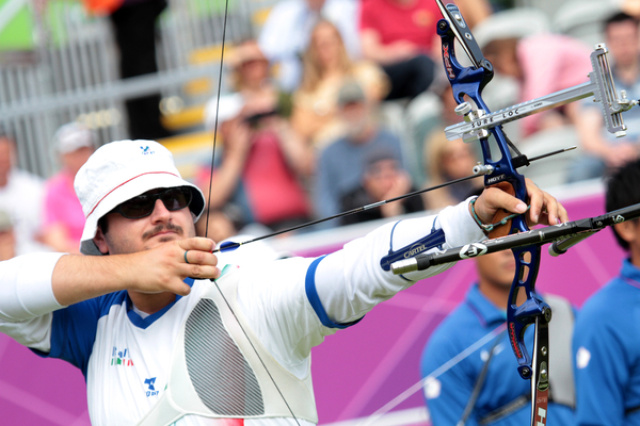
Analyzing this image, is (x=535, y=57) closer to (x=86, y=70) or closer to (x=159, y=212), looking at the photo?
(x=86, y=70)

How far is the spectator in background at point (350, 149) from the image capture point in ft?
18.4

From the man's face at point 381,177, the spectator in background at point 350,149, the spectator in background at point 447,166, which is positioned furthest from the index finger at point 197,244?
the spectator in background at point 350,149

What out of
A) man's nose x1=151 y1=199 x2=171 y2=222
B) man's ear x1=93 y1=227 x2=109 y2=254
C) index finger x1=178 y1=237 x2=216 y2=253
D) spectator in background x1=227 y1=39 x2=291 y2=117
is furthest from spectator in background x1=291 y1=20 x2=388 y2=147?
index finger x1=178 y1=237 x2=216 y2=253

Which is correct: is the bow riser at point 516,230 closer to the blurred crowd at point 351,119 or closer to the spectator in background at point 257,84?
the blurred crowd at point 351,119

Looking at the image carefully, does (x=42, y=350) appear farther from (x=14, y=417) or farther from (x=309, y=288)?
(x=14, y=417)

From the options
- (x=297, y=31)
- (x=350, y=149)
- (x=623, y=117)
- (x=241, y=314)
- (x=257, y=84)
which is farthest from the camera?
(x=297, y=31)

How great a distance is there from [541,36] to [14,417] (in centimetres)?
395

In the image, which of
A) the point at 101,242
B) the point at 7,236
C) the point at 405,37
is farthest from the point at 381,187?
the point at 101,242

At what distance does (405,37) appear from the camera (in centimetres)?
601

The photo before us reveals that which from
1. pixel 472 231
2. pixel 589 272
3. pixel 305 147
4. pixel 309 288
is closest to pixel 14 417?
pixel 305 147

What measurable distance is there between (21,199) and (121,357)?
13.7 ft

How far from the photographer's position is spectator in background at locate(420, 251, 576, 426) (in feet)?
11.4

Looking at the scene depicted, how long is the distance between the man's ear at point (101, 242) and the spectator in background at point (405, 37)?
3444 millimetres

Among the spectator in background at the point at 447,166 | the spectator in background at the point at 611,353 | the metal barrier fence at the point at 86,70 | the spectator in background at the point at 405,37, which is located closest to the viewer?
the spectator in background at the point at 611,353
